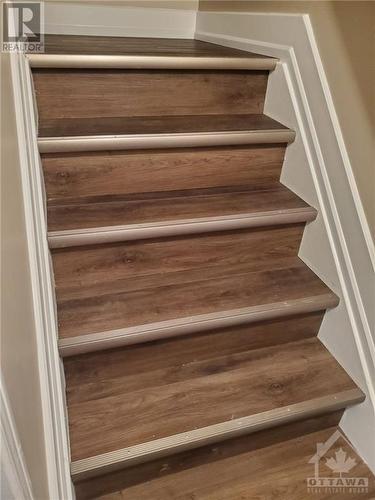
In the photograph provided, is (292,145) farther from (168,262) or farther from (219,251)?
(168,262)

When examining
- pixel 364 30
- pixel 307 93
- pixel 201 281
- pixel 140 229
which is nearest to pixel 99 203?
pixel 140 229

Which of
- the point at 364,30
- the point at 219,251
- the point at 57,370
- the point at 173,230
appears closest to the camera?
the point at 57,370

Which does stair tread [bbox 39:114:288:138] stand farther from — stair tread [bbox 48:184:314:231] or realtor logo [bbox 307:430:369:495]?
realtor logo [bbox 307:430:369:495]

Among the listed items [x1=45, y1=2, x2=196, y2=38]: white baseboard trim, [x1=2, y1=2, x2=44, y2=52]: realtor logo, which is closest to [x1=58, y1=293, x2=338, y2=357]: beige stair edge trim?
[x1=2, y1=2, x2=44, y2=52]: realtor logo

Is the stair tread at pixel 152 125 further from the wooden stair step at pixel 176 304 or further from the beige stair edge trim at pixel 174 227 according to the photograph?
the wooden stair step at pixel 176 304

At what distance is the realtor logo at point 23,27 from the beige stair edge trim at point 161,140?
246 mm

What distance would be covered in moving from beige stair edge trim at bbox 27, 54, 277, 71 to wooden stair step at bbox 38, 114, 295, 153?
0.15 metres

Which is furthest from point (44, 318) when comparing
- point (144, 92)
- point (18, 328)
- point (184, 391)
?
point (144, 92)

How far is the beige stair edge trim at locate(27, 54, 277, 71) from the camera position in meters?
1.26

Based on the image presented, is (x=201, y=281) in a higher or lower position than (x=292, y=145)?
lower

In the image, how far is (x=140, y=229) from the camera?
1203mm

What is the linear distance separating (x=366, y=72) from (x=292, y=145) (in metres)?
0.34

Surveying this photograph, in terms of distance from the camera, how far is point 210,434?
107cm

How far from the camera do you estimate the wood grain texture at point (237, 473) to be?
1091 millimetres
